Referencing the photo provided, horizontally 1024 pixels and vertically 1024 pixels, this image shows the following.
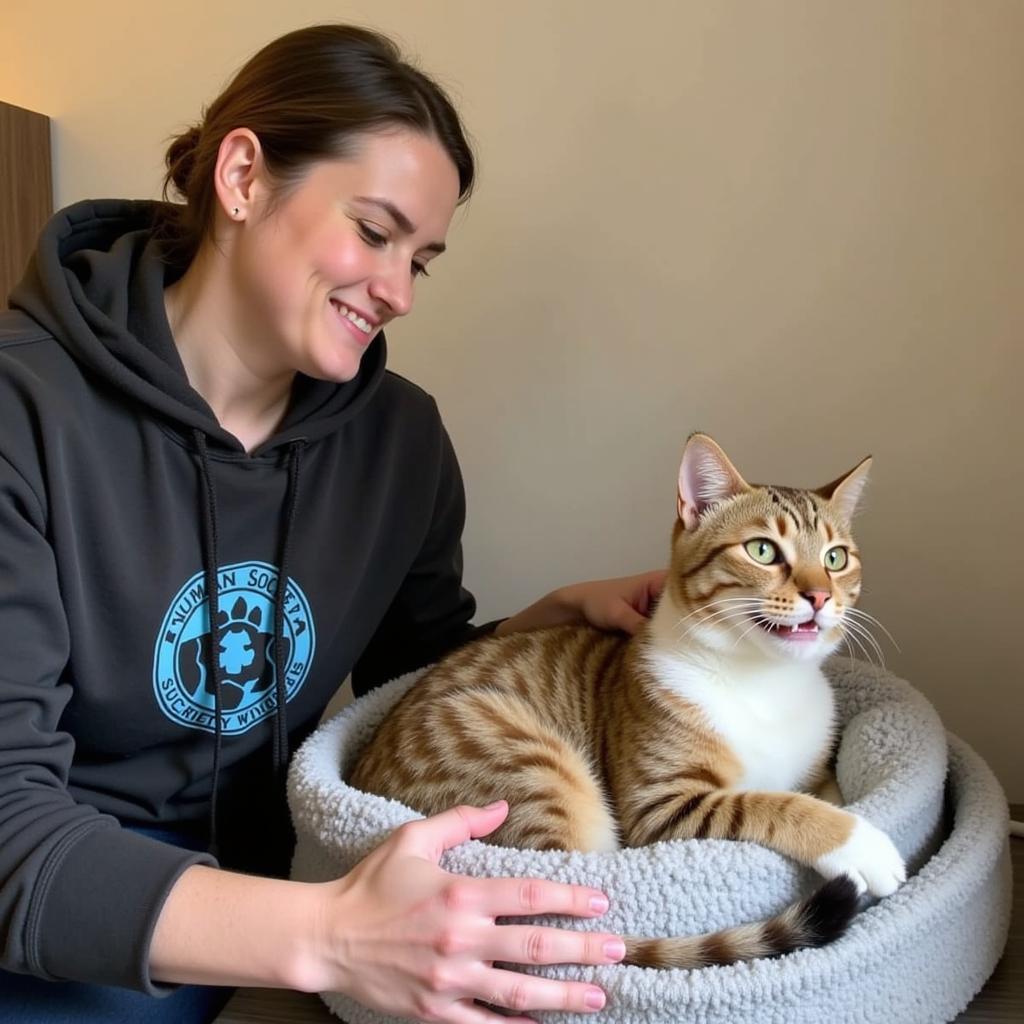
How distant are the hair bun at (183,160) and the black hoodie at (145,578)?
7cm

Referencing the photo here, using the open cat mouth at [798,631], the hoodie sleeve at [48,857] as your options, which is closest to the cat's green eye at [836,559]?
the open cat mouth at [798,631]

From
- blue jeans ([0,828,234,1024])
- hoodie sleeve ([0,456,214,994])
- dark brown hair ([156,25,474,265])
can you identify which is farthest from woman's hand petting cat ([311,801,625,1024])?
dark brown hair ([156,25,474,265])

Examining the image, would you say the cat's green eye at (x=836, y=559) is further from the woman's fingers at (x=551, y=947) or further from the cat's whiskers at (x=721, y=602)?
the woman's fingers at (x=551, y=947)

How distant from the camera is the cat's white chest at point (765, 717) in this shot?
116 cm

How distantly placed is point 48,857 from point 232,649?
39 cm

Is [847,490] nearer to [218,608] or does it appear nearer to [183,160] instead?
[218,608]

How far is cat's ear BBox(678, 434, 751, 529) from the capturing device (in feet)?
4.04

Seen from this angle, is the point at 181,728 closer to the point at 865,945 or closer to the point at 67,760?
the point at 67,760

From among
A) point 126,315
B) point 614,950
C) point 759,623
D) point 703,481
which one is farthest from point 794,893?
point 126,315

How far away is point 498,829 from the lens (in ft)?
3.47

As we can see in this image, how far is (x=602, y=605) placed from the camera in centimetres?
143

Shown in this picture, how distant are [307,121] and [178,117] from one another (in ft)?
2.89

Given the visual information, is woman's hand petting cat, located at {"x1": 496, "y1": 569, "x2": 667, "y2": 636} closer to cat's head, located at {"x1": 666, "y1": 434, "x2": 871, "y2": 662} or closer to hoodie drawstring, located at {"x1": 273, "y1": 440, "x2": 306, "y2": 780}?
cat's head, located at {"x1": 666, "y1": 434, "x2": 871, "y2": 662}

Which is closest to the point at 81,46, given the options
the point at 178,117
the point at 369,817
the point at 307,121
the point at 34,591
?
the point at 178,117
